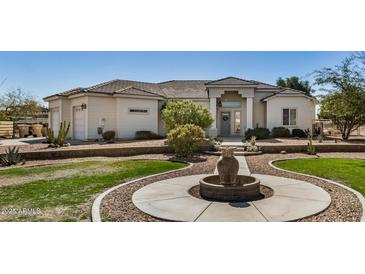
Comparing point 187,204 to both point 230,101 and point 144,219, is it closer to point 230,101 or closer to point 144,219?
point 144,219

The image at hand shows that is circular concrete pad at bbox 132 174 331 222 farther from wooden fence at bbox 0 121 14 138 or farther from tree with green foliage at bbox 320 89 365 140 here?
wooden fence at bbox 0 121 14 138

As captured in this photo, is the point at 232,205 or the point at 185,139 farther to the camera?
the point at 185,139

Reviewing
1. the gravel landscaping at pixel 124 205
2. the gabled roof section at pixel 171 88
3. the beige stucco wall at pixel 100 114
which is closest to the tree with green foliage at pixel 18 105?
the gabled roof section at pixel 171 88

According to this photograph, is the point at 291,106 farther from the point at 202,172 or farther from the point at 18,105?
the point at 18,105

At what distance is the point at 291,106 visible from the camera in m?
20.6

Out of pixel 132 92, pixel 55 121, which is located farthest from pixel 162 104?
pixel 55 121

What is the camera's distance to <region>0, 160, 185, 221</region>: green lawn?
16.3 ft

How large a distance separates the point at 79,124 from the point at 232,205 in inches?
583

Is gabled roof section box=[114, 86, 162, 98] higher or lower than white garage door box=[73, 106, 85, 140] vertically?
higher

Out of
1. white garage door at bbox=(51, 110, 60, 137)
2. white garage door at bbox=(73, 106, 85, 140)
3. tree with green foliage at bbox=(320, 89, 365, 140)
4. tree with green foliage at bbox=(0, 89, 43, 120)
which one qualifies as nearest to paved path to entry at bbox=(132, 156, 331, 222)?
tree with green foliage at bbox=(320, 89, 365, 140)

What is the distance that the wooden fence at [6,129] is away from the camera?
19.2 m

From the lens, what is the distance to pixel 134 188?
6473 millimetres

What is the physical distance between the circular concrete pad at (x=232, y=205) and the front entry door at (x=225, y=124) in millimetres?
14353

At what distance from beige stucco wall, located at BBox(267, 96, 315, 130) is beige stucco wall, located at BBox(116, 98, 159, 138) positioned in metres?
8.57
